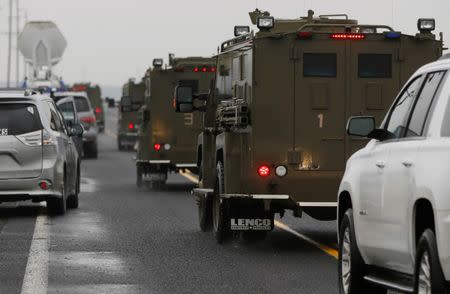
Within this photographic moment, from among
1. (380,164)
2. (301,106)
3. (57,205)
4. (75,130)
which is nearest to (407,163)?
(380,164)

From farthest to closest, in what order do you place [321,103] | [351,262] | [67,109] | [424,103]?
1. [67,109]
2. [321,103]
3. [351,262]
4. [424,103]

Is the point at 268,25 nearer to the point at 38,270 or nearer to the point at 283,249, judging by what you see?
the point at 283,249

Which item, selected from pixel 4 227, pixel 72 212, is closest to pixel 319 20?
pixel 4 227

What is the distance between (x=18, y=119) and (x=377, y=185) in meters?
11.9

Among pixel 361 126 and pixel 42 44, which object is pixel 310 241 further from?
pixel 42 44

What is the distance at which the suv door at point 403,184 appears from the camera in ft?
31.4

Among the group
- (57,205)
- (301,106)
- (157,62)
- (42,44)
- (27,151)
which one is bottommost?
(57,205)

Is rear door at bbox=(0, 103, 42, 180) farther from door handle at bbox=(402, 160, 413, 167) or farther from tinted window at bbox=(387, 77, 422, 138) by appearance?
door handle at bbox=(402, 160, 413, 167)

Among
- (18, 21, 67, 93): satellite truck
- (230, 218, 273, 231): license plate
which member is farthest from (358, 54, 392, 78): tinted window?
(18, 21, 67, 93): satellite truck

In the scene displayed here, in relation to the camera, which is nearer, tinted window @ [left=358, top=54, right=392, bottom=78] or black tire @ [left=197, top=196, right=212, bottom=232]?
tinted window @ [left=358, top=54, right=392, bottom=78]

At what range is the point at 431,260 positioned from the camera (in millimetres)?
8805

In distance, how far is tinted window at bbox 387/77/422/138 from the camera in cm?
1034

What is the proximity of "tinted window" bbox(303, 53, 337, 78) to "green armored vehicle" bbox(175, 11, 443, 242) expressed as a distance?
11 mm

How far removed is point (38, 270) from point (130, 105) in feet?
63.1
